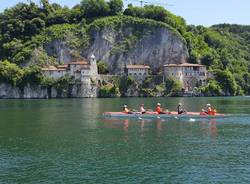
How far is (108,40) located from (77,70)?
2397 centimetres

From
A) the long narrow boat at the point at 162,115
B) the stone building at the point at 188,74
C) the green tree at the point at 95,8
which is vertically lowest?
the long narrow boat at the point at 162,115

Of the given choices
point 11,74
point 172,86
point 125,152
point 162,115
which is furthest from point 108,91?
point 125,152

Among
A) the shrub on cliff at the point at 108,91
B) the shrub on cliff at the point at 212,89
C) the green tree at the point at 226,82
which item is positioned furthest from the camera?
the green tree at the point at 226,82

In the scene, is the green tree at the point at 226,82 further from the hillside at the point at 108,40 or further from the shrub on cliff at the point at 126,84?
the shrub on cliff at the point at 126,84

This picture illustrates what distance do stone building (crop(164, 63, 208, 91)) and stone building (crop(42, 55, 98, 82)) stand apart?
25578 mm

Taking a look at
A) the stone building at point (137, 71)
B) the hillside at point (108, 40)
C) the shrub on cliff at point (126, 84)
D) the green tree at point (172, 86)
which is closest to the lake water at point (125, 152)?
the green tree at point (172, 86)

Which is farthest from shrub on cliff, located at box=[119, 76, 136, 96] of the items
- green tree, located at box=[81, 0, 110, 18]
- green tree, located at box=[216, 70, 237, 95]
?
green tree, located at box=[81, 0, 110, 18]

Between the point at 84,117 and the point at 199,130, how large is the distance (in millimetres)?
23546

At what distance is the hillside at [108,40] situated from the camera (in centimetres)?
17162

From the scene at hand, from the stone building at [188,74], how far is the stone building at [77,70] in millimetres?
25578

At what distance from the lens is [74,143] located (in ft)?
157

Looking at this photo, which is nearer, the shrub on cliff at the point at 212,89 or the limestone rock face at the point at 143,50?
the shrub on cliff at the point at 212,89

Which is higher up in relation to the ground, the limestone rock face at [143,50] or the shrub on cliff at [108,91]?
the limestone rock face at [143,50]

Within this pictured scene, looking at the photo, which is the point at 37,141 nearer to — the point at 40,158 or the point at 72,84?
the point at 40,158
